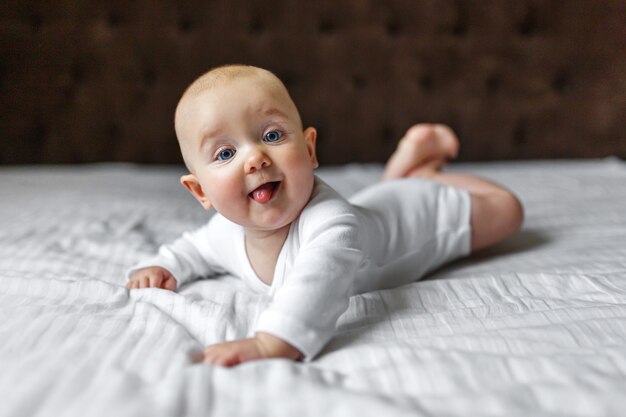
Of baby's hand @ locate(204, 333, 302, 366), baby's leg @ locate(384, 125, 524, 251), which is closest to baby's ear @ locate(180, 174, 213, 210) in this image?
baby's hand @ locate(204, 333, 302, 366)

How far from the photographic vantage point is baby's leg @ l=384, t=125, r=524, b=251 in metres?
1.05

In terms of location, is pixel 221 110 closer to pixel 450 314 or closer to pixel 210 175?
pixel 210 175

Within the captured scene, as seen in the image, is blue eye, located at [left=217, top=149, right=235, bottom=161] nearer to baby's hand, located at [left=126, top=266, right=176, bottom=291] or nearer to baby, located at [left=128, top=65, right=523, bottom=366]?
baby, located at [left=128, top=65, right=523, bottom=366]

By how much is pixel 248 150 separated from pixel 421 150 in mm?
630

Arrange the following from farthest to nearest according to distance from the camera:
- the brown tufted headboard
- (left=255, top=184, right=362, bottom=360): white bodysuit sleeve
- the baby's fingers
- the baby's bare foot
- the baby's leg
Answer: the brown tufted headboard < the baby's bare foot < the baby's leg < the baby's fingers < (left=255, top=184, right=362, bottom=360): white bodysuit sleeve

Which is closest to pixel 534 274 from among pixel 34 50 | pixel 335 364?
pixel 335 364

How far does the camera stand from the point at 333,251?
705 mm

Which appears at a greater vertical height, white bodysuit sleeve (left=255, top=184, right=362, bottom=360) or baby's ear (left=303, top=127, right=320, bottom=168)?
baby's ear (left=303, top=127, right=320, bottom=168)

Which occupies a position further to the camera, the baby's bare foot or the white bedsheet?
the baby's bare foot

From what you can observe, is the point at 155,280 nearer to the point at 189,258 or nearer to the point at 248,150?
the point at 189,258

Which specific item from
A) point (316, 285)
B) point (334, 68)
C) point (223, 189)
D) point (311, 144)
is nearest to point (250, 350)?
point (316, 285)

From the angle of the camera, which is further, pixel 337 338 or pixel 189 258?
pixel 189 258

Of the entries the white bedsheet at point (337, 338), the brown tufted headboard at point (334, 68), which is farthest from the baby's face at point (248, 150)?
the brown tufted headboard at point (334, 68)

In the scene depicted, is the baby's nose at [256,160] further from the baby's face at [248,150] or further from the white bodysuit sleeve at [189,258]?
the white bodysuit sleeve at [189,258]
